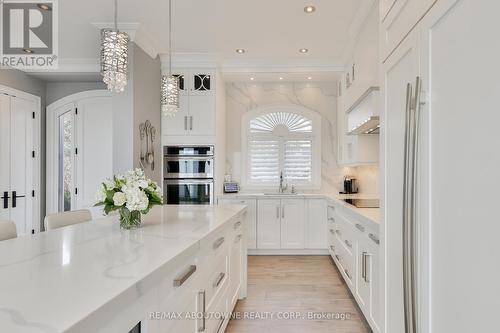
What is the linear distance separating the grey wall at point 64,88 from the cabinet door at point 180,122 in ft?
4.73

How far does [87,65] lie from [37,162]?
5.69 feet

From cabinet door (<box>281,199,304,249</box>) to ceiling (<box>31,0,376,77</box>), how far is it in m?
2.01

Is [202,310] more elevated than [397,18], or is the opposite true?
[397,18]

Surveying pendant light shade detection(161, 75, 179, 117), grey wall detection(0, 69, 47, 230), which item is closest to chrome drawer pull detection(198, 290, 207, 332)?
pendant light shade detection(161, 75, 179, 117)

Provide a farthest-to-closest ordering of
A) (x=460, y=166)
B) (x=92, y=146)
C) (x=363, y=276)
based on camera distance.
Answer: (x=92, y=146), (x=363, y=276), (x=460, y=166)

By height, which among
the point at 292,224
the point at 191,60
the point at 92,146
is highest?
the point at 191,60

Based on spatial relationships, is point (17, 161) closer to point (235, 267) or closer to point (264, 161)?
point (264, 161)

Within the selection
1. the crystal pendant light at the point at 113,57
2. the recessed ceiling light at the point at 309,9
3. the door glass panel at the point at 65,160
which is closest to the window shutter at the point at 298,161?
the recessed ceiling light at the point at 309,9

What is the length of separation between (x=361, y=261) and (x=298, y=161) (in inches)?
112

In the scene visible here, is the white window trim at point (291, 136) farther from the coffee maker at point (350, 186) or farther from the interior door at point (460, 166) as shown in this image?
the interior door at point (460, 166)

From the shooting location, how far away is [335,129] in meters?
5.25

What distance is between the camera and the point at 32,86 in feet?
15.7

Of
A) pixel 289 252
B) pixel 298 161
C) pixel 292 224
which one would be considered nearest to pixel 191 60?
pixel 298 161

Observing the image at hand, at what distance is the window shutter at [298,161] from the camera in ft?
17.3
